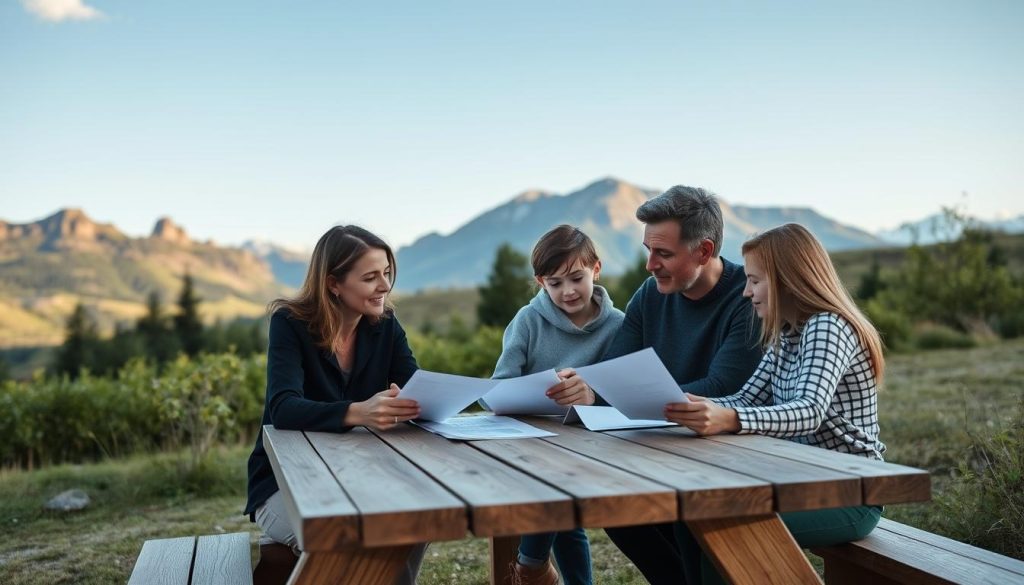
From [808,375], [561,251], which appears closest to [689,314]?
[561,251]

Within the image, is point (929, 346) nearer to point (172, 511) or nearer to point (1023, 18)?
point (172, 511)

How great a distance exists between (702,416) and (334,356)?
1.40 m

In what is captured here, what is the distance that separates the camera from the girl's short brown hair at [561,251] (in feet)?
10.7

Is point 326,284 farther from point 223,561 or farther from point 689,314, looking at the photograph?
point 689,314

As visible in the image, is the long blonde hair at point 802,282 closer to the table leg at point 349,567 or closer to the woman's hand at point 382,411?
the woman's hand at point 382,411

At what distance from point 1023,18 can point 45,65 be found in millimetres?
115054

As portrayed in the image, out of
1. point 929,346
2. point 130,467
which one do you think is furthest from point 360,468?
point 929,346

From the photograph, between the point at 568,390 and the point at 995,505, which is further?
the point at 995,505

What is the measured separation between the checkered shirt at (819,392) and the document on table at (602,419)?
245 millimetres

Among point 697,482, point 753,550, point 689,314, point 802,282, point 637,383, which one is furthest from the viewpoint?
point 689,314

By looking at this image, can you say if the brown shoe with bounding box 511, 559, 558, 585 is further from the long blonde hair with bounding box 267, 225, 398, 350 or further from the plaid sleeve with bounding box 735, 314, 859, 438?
the plaid sleeve with bounding box 735, 314, 859, 438

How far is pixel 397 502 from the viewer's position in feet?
4.98

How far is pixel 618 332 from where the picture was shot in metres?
3.44

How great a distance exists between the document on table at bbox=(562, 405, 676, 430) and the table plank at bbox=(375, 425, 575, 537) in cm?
58
